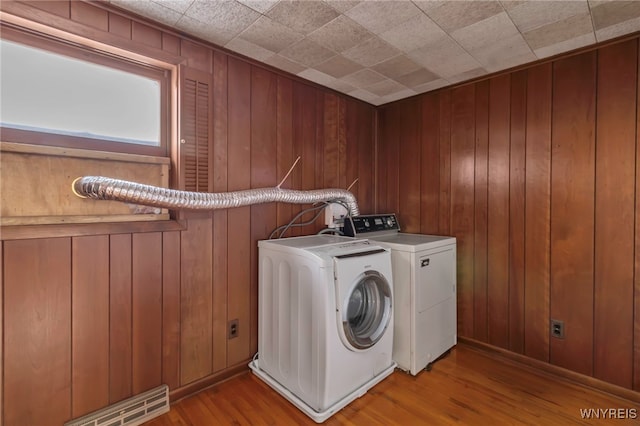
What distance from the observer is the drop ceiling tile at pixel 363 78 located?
247cm

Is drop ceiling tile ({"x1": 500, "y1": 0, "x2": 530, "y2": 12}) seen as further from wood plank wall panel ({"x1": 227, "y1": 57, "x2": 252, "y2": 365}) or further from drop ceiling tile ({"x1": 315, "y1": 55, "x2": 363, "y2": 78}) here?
wood plank wall panel ({"x1": 227, "y1": 57, "x2": 252, "y2": 365})

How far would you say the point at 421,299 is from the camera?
2215 millimetres

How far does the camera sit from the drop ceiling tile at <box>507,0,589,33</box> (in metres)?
1.60

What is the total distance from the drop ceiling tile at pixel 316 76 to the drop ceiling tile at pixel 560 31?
4.49ft

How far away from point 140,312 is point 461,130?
2742 mm

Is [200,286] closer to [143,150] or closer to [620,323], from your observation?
[143,150]

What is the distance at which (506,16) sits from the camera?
1.70 meters

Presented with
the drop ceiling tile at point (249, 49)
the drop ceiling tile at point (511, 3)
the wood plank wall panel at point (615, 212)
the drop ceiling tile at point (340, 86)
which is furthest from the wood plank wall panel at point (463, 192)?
the drop ceiling tile at point (249, 49)

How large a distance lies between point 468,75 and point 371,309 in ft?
6.54

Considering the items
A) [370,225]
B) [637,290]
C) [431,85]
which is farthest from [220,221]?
[637,290]

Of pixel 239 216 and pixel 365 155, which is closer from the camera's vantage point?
pixel 239 216

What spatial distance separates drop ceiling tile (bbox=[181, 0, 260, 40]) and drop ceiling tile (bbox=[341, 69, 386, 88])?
1.00 meters

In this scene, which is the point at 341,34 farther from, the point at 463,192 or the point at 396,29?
the point at 463,192

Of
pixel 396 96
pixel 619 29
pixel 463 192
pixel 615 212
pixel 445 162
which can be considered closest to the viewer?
pixel 619 29
